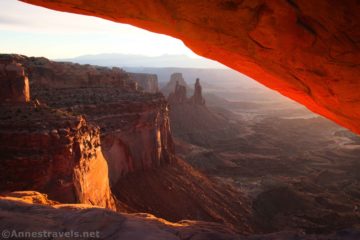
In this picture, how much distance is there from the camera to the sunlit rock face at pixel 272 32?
8.73m

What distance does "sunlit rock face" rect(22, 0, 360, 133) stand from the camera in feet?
28.6

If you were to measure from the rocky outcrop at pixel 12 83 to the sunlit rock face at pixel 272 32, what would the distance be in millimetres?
8366

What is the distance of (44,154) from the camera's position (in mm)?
15766

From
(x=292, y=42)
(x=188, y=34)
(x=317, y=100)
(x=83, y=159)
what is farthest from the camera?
(x=83, y=159)

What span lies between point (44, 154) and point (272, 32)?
11531mm

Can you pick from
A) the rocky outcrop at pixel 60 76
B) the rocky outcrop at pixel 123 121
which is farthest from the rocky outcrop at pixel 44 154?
the rocky outcrop at pixel 60 76

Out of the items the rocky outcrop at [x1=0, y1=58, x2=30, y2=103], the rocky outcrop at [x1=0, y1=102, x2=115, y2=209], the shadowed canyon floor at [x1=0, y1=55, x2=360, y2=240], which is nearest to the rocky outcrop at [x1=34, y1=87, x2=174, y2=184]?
the shadowed canyon floor at [x1=0, y1=55, x2=360, y2=240]

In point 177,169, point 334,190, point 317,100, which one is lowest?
point 334,190

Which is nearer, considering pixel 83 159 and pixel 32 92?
pixel 83 159

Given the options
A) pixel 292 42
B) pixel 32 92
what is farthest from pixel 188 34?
pixel 32 92

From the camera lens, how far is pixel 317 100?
13062 mm

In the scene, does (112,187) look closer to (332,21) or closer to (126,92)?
(126,92)

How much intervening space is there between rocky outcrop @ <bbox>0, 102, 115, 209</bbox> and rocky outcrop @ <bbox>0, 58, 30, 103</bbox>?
0.60 m

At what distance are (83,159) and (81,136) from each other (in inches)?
49.7
